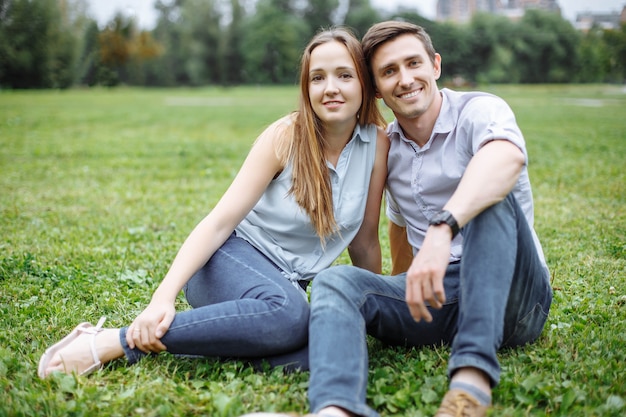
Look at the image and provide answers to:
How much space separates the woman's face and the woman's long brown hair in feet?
0.14

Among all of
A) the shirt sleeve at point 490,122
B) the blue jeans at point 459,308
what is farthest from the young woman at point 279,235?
the shirt sleeve at point 490,122

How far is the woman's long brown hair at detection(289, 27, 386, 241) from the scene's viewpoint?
2.98 m

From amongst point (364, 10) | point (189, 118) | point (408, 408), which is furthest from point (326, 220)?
point (364, 10)

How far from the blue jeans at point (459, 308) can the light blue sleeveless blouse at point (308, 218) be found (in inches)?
18.1

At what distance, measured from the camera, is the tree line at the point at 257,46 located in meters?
60.2

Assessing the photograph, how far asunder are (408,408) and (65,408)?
53.4 inches

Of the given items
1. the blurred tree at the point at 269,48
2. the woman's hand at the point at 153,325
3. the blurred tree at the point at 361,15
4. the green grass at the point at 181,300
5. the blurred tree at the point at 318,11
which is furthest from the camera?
the blurred tree at the point at 318,11

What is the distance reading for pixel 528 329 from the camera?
2.77 metres

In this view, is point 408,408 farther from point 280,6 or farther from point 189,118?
point 280,6

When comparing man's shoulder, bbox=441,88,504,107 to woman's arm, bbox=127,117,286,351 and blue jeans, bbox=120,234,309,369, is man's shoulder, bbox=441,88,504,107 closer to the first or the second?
woman's arm, bbox=127,117,286,351

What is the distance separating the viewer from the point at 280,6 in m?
87.0

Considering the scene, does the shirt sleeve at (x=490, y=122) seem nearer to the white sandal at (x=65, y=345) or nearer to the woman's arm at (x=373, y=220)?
the woman's arm at (x=373, y=220)

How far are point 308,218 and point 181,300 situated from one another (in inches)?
50.2

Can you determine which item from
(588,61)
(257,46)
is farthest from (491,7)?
(257,46)
